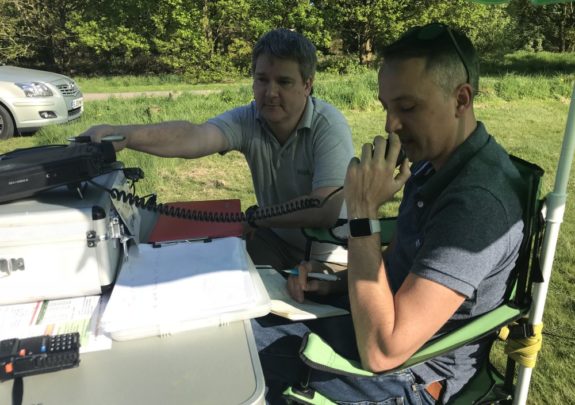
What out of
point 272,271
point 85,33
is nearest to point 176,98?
point 272,271

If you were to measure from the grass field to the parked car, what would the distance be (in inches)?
9.8

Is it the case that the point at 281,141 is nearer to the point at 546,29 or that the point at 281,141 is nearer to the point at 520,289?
the point at 520,289

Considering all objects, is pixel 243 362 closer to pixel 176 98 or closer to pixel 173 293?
pixel 173 293

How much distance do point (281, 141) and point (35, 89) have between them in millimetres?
6516

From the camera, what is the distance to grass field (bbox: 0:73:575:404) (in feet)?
9.10

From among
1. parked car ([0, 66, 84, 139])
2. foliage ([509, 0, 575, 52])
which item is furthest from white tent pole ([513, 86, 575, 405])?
foliage ([509, 0, 575, 52])

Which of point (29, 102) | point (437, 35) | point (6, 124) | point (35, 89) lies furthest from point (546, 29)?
point (437, 35)

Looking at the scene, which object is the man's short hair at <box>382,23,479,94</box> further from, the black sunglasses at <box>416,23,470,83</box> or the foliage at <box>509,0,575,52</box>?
the foliage at <box>509,0,575,52</box>

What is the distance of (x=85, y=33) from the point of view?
21.3m

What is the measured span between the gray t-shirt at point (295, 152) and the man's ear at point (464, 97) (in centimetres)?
89

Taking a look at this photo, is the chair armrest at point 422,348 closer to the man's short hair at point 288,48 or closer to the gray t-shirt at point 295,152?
the gray t-shirt at point 295,152

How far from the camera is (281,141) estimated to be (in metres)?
2.50

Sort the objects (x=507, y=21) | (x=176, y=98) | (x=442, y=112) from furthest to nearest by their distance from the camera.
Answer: (x=507, y=21), (x=176, y=98), (x=442, y=112)

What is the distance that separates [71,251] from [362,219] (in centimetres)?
81
